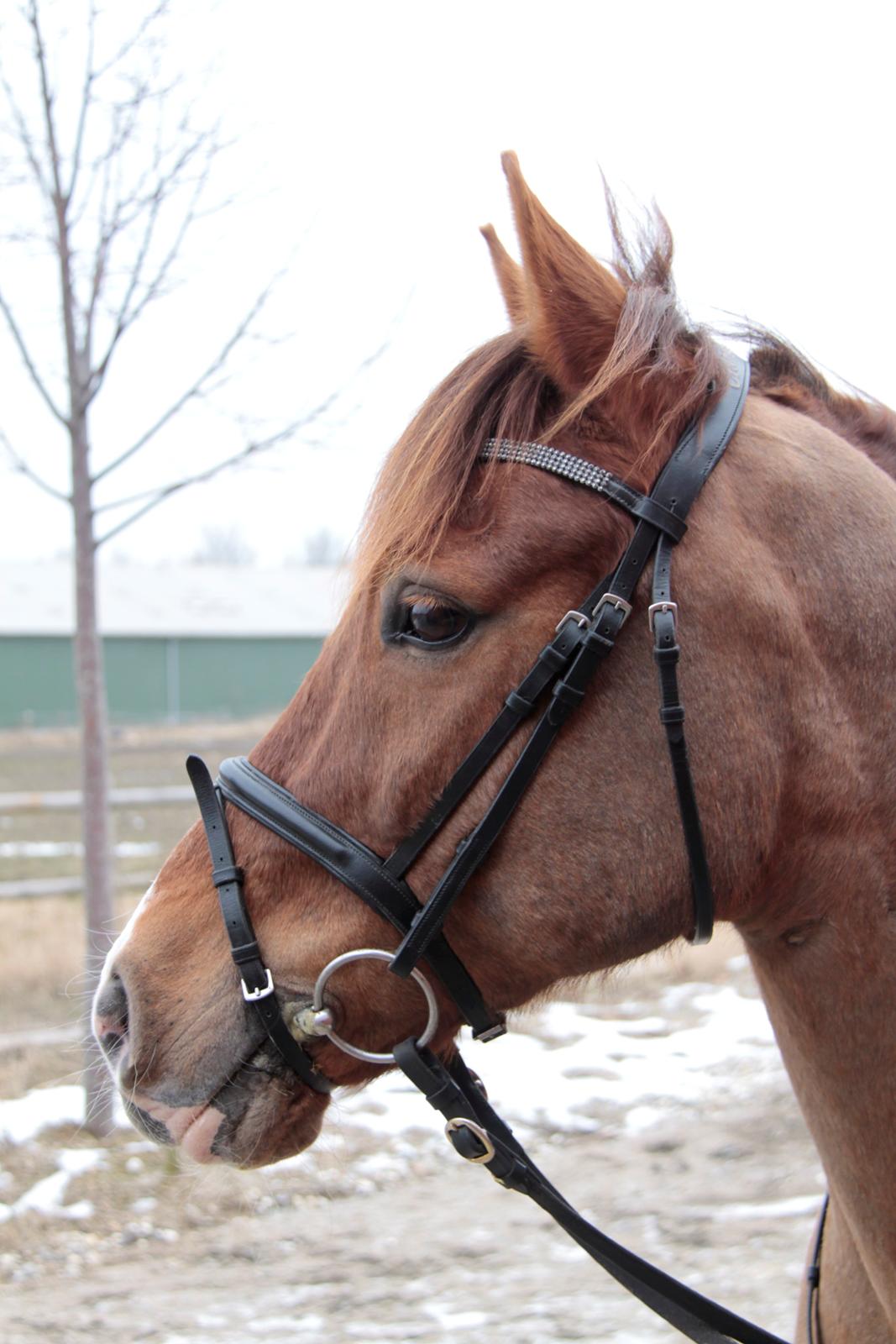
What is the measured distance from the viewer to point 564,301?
163 centimetres

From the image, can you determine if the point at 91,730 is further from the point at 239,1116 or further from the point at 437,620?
the point at 437,620

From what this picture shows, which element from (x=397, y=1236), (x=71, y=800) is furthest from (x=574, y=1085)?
(x=71, y=800)

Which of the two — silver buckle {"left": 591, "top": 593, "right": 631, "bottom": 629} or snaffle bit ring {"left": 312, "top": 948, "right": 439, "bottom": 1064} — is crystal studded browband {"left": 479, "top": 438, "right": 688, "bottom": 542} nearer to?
silver buckle {"left": 591, "top": 593, "right": 631, "bottom": 629}

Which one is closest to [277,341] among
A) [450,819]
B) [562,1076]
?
[450,819]

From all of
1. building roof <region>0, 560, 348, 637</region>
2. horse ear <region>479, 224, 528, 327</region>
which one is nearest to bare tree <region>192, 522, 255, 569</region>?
building roof <region>0, 560, 348, 637</region>

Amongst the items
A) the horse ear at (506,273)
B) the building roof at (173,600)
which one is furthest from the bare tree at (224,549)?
the horse ear at (506,273)

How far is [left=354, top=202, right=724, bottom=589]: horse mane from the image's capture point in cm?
161

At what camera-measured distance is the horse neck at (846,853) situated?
5.04ft

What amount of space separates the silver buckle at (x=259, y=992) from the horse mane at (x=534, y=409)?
0.63 metres

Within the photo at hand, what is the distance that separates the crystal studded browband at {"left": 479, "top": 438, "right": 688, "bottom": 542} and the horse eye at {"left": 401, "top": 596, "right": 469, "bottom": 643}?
25 cm

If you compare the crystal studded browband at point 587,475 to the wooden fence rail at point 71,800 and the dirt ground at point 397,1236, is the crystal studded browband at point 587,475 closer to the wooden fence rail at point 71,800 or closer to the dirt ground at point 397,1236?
the dirt ground at point 397,1236

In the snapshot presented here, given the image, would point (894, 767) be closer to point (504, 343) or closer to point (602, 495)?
point (602, 495)

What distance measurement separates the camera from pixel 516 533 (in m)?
1.58

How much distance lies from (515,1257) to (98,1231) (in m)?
1.56
